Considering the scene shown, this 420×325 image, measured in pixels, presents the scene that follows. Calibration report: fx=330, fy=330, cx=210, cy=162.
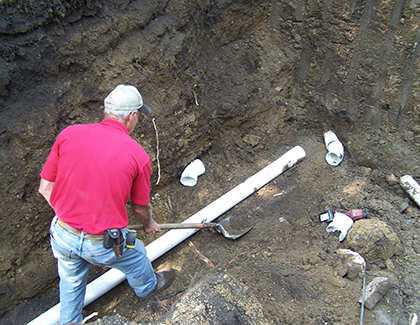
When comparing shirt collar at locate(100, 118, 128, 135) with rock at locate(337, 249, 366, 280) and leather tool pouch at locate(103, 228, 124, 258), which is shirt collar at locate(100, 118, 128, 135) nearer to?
leather tool pouch at locate(103, 228, 124, 258)

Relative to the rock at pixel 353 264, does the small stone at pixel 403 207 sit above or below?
below

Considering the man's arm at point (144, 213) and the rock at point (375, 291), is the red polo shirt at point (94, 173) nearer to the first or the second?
the man's arm at point (144, 213)

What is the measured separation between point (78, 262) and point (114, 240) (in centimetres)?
45

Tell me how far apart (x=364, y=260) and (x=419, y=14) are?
2939 mm

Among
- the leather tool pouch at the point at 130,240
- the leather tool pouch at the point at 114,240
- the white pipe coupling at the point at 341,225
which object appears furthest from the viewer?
the white pipe coupling at the point at 341,225

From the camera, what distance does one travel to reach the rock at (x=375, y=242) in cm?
334

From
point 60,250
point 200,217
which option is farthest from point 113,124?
point 200,217

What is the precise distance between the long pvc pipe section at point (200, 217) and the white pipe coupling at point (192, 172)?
532 millimetres

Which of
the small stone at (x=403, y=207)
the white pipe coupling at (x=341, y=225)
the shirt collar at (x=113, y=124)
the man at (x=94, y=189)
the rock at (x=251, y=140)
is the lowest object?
the small stone at (x=403, y=207)

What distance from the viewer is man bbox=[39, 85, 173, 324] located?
239 cm

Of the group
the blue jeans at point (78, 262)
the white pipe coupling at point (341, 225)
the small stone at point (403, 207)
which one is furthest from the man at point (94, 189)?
the small stone at point (403, 207)

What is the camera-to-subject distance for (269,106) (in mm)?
5016

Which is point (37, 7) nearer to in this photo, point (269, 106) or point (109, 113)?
point (109, 113)

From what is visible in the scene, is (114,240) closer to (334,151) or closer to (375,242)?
(375,242)
